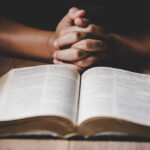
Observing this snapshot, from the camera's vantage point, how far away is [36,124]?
0.63m

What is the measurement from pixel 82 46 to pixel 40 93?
0.23 m

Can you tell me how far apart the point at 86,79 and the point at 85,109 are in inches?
5.2

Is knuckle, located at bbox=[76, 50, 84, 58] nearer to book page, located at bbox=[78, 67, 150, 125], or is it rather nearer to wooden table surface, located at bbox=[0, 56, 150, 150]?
book page, located at bbox=[78, 67, 150, 125]

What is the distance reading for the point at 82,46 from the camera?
79 centimetres

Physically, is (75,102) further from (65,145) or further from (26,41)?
(26,41)

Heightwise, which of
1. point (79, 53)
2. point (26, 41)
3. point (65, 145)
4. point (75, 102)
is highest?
point (26, 41)

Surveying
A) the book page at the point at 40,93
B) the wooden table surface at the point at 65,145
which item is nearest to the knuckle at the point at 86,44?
the book page at the point at 40,93

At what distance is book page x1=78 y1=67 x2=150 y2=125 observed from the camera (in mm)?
624

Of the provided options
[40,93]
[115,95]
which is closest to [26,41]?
[40,93]

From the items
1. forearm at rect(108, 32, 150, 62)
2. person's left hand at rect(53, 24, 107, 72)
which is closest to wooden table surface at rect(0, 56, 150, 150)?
person's left hand at rect(53, 24, 107, 72)

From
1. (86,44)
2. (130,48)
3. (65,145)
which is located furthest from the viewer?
(130,48)

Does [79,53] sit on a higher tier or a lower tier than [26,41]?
lower

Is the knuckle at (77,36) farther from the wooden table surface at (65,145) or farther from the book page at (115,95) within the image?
the wooden table surface at (65,145)

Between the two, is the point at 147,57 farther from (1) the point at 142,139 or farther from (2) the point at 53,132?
(2) the point at 53,132
